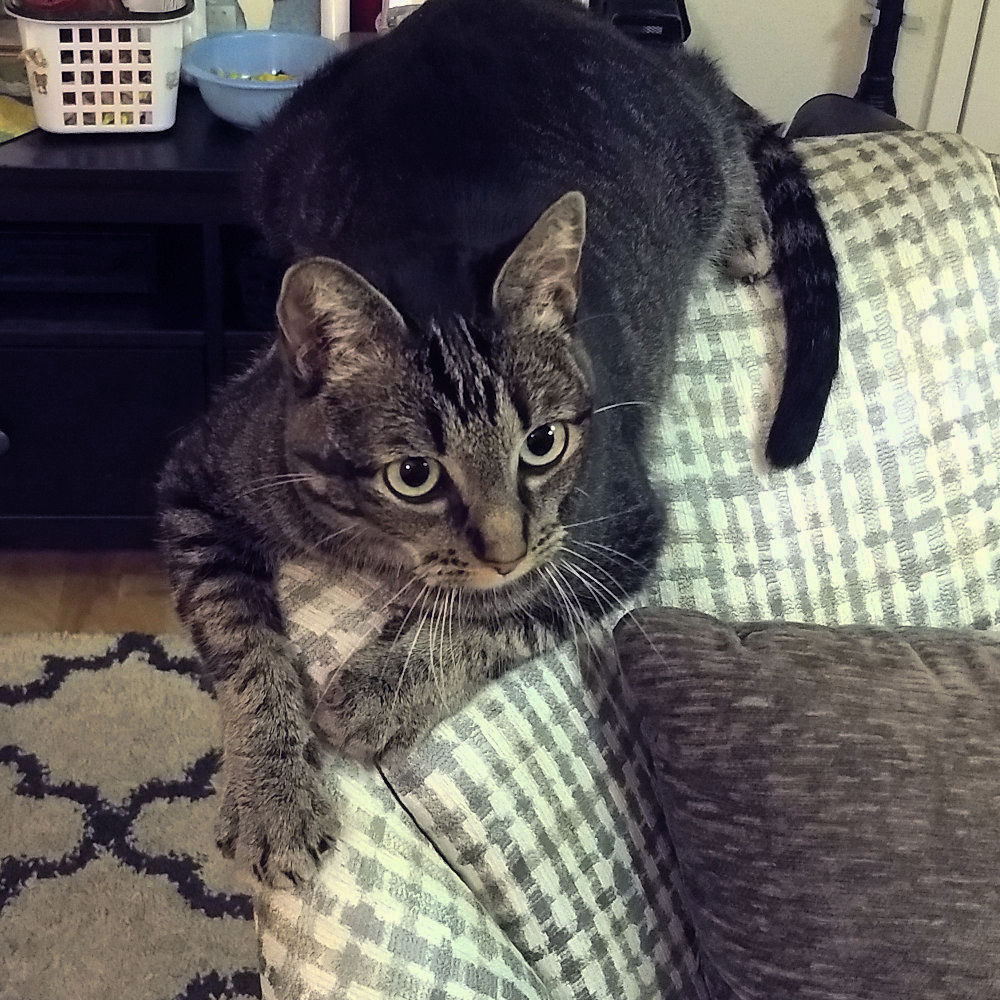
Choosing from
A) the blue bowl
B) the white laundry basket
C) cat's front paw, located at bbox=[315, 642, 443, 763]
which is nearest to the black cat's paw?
cat's front paw, located at bbox=[315, 642, 443, 763]

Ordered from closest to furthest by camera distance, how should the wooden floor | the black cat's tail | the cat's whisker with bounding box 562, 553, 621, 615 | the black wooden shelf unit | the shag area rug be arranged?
the cat's whisker with bounding box 562, 553, 621, 615 → the black cat's tail → the shag area rug → the black wooden shelf unit → the wooden floor

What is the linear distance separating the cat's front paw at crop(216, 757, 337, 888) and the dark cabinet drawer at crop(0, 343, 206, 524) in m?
0.93

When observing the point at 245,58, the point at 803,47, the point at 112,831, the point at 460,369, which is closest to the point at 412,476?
the point at 460,369

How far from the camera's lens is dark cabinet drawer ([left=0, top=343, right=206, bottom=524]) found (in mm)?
1577

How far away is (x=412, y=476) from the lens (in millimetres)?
798

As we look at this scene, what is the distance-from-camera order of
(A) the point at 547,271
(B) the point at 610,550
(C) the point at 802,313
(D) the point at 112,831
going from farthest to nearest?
(D) the point at 112,831
(C) the point at 802,313
(B) the point at 610,550
(A) the point at 547,271

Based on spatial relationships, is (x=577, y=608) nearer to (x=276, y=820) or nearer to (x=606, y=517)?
(x=606, y=517)

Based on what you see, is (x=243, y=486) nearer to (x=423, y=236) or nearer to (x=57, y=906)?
(x=423, y=236)

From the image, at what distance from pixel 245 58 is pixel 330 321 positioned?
107 cm

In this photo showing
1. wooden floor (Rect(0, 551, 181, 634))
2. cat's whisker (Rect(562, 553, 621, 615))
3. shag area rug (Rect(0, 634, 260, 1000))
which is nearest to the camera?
cat's whisker (Rect(562, 553, 621, 615))

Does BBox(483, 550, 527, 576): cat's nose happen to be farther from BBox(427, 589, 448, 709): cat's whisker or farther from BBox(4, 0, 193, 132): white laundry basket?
BBox(4, 0, 193, 132): white laundry basket

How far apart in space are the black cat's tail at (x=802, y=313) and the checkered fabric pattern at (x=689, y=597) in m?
0.02

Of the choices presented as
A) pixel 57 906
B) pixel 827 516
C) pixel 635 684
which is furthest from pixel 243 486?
pixel 57 906

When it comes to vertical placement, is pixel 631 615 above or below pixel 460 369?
below
